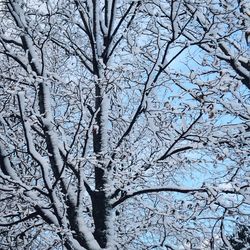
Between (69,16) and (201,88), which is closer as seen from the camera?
(201,88)

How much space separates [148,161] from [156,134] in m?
0.63

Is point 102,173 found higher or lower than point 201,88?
lower

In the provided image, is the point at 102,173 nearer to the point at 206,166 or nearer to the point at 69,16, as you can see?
the point at 206,166

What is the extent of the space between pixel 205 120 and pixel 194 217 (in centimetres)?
144

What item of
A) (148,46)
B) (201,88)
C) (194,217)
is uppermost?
(148,46)

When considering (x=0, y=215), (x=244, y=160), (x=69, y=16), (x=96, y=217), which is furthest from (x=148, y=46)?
(x=0, y=215)

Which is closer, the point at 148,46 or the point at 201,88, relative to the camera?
the point at 201,88

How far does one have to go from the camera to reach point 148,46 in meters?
6.15

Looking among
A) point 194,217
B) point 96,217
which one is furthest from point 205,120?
point 96,217

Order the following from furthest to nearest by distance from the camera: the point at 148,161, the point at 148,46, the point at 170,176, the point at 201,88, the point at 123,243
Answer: the point at 170,176
the point at 148,46
the point at 123,243
the point at 148,161
the point at 201,88

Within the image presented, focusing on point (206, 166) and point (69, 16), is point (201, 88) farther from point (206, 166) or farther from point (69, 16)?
point (69, 16)

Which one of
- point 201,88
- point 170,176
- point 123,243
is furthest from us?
point 170,176

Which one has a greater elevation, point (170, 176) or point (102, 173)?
point (170, 176)

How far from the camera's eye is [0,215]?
496 centimetres
